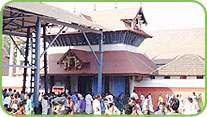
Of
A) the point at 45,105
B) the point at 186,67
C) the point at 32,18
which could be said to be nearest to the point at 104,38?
the point at 186,67

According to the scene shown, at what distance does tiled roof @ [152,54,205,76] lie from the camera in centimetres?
1755

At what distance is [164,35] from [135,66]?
877 cm

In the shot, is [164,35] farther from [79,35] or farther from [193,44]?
[79,35]

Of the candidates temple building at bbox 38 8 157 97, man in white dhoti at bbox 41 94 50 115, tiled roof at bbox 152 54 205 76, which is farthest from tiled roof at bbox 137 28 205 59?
man in white dhoti at bbox 41 94 50 115

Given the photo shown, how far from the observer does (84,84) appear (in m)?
19.9

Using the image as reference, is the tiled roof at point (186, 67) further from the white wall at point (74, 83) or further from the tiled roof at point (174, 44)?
the tiled roof at point (174, 44)

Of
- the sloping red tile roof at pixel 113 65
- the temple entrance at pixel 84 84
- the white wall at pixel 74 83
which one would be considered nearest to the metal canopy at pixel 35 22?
the sloping red tile roof at pixel 113 65

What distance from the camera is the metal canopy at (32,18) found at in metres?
12.4

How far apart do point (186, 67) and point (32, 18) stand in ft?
27.2

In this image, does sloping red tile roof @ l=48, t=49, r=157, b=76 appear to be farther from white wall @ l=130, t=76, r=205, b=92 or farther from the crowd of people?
the crowd of people

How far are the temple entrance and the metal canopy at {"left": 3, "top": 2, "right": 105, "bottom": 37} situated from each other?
10.9 feet

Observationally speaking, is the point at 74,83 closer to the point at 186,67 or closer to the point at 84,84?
the point at 84,84

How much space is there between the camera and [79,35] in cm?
1984

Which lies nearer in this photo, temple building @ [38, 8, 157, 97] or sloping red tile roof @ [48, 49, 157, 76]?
sloping red tile roof @ [48, 49, 157, 76]
